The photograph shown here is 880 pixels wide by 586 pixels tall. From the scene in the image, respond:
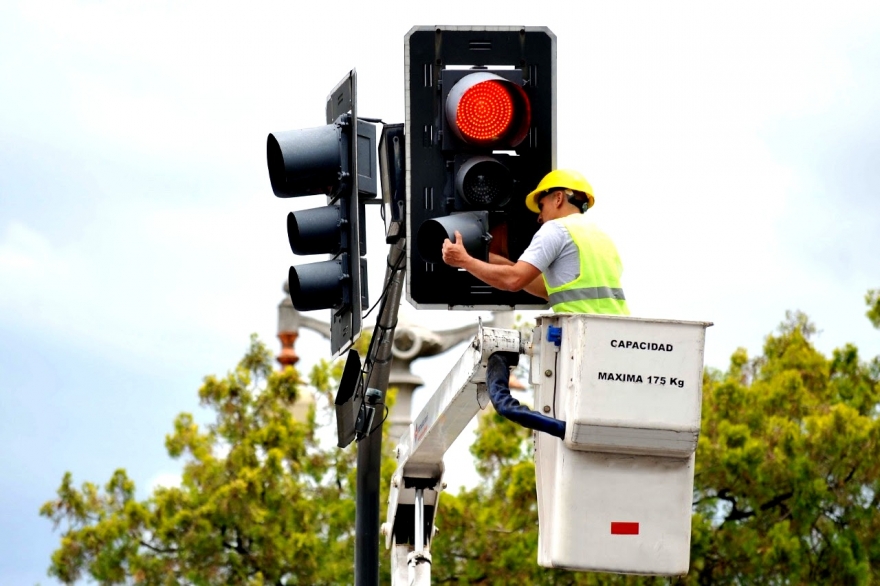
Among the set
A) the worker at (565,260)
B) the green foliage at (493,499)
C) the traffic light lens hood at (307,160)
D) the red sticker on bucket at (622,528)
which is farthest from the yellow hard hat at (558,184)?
the green foliage at (493,499)

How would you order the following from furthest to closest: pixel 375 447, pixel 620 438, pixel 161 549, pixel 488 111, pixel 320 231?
pixel 161 549 → pixel 375 447 → pixel 320 231 → pixel 488 111 → pixel 620 438

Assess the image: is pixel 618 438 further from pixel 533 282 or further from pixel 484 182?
pixel 484 182

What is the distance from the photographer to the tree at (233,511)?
21.8 meters

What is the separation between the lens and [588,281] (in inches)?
294

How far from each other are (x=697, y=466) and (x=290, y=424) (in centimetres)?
565

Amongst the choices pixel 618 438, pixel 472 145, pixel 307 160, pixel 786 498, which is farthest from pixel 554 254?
pixel 786 498

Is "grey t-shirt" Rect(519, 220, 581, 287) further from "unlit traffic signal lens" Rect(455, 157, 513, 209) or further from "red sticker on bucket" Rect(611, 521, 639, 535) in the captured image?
"red sticker on bucket" Rect(611, 521, 639, 535)

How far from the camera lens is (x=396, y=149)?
8.17m

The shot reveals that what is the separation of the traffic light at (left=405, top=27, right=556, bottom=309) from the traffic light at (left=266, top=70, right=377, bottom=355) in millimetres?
302

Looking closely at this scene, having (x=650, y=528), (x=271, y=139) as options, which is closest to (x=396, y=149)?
(x=271, y=139)

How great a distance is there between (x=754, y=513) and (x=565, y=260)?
13.9m

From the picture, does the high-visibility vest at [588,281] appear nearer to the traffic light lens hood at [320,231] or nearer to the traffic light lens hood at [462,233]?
the traffic light lens hood at [462,233]

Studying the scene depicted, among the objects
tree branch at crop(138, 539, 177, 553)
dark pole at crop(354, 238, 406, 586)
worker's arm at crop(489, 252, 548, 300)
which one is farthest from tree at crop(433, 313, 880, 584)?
worker's arm at crop(489, 252, 548, 300)

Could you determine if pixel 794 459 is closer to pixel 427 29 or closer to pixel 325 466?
pixel 325 466
